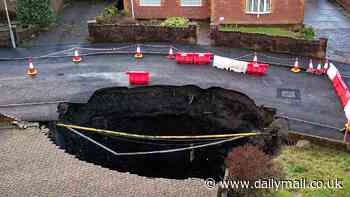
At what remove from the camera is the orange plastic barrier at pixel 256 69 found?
951 inches

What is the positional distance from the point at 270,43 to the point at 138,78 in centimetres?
858

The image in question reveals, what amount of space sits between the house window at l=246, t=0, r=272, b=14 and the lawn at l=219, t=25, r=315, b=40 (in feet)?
3.63

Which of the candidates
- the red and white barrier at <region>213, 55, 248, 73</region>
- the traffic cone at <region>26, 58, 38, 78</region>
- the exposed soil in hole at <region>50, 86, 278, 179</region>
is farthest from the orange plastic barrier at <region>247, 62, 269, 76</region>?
the traffic cone at <region>26, 58, 38, 78</region>

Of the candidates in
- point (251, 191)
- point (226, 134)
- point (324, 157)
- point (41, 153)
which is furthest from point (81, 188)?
point (324, 157)

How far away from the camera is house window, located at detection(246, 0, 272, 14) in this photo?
29938 millimetres

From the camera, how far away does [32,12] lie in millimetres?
29531

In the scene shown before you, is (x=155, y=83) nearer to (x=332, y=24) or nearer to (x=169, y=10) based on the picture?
(x=169, y=10)

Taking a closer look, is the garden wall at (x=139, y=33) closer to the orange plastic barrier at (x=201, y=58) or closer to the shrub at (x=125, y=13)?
the orange plastic barrier at (x=201, y=58)

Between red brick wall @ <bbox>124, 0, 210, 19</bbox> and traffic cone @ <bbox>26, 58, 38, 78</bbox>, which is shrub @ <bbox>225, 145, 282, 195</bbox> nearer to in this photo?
traffic cone @ <bbox>26, 58, 38, 78</bbox>

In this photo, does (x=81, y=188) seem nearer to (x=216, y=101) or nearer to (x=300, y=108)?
(x=216, y=101)

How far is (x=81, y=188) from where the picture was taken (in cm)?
1634

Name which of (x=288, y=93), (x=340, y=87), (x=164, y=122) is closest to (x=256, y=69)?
(x=288, y=93)

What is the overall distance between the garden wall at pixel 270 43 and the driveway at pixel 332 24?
3.93ft

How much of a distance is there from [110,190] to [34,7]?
17.3 m
